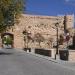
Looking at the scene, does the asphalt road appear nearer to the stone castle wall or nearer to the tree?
the tree

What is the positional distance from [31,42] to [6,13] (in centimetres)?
2964

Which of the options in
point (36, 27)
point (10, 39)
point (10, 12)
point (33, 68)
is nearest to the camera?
point (33, 68)

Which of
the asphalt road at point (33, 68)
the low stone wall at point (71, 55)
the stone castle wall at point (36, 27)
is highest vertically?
the stone castle wall at point (36, 27)

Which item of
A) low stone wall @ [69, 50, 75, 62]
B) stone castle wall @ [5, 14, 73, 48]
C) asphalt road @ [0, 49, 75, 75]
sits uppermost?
stone castle wall @ [5, 14, 73, 48]

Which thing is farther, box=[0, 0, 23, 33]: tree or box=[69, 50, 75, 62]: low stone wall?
box=[0, 0, 23, 33]: tree

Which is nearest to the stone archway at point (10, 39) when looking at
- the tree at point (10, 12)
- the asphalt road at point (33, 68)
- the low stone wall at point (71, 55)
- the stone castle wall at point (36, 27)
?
the stone castle wall at point (36, 27)

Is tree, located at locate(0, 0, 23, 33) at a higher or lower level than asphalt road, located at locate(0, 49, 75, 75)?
higher

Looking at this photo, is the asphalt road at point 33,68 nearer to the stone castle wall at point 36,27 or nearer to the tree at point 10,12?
the tree at point 10,12

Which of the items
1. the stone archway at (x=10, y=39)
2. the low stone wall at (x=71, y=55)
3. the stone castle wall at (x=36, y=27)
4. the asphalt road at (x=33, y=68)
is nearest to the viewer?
the asphalt road at (x=33, y=68)

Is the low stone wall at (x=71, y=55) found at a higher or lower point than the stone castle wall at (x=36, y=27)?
lower

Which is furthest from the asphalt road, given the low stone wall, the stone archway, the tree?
the stone archway

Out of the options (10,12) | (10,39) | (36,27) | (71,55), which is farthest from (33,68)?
(10,39)

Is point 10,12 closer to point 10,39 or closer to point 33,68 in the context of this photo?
point 33,68

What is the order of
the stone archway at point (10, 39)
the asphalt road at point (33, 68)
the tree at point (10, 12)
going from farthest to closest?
the stone archway at point (10, 39)
the tree at point (10, 12)
the asphalt road at point (33, 68)
